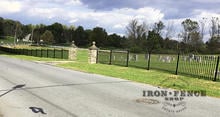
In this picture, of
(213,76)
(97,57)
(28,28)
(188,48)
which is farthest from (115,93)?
(28,28)

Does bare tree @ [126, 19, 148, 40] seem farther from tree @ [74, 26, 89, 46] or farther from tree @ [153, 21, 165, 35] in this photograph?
tree @ [74, 26, 89, 46]

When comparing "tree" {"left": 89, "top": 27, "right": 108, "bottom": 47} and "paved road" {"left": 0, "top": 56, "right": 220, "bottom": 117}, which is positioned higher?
"tree" {"left": 89, "top": 27, "right": 108, "bottom": 47}

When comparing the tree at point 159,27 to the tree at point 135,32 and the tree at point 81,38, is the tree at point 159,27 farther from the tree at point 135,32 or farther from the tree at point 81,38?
the tree at point 81,38

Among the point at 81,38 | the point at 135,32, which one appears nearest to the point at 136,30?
the point at 135,32

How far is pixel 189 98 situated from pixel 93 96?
11.1 feet

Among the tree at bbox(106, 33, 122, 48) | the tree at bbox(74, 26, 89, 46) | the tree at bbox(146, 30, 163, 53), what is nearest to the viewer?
the tree at bbox(146, 30, 163, 53)

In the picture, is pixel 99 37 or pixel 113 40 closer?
pixel 113 40

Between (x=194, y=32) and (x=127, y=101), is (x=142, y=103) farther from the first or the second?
(x=194, y=32)

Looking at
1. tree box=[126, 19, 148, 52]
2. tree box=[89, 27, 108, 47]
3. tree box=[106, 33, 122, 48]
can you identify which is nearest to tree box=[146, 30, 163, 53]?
tree box=[126, 19, 148, 52]

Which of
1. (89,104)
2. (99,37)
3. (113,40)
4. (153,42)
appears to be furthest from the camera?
(99,37)

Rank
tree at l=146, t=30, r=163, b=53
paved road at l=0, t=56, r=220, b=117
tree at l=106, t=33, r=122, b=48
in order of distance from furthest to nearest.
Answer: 1. tree at l=106, t=33, r=122, b=48
2. tree at l=146, t=30, r=163, b=53
3. paved road at l=0, t=56, r=220, b=117

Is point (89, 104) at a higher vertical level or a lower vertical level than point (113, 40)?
lower

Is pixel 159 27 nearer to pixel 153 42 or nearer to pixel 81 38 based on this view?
pixel 153 42

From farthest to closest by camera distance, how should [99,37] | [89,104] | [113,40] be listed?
[99,37]
[113,40]
[89,104]
